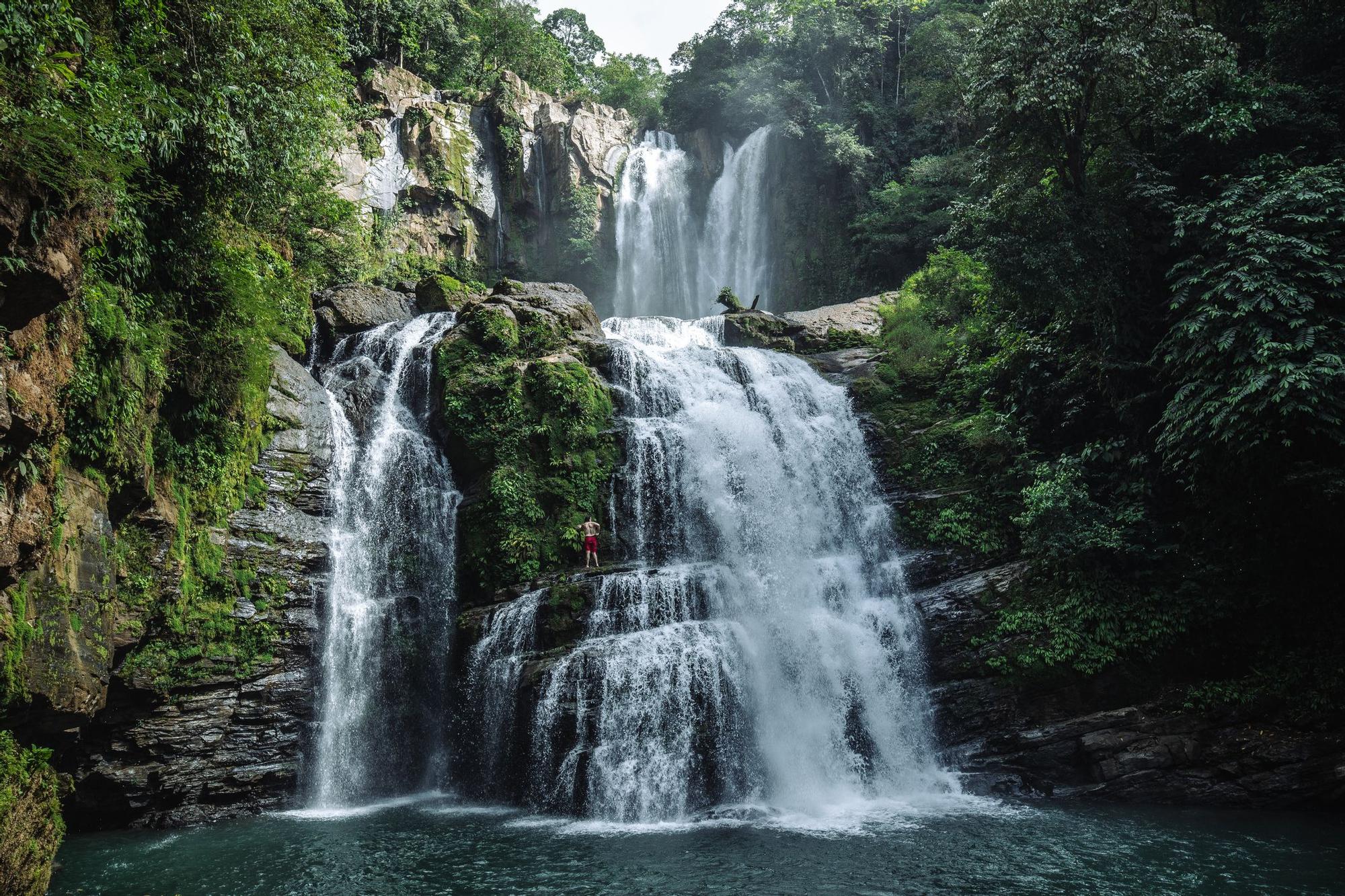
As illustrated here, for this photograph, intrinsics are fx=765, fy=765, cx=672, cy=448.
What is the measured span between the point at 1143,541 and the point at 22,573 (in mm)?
15182

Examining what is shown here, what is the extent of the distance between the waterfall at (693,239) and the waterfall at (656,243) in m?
0.03

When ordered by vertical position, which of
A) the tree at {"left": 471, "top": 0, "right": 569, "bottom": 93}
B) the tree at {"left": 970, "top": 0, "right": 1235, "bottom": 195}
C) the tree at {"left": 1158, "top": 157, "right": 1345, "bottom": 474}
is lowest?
the tree at {"left": 1158, "top": 157, "right": 1345, "bottom": 474}

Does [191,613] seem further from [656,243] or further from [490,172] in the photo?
[656,243]

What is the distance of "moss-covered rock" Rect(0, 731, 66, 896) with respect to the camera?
709 centimetres

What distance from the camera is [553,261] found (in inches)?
1325

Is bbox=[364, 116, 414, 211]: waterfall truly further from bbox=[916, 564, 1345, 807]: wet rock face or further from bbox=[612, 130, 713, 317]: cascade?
bbox=[916, 564, 1345, 807]: wet rock face

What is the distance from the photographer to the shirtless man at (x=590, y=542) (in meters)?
14.9

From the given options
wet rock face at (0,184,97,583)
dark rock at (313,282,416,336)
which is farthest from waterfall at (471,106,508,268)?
wet rock face at (0,184,97,583)

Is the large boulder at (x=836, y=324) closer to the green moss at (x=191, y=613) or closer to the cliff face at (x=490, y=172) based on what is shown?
the cliff face at (x=490, y=172)

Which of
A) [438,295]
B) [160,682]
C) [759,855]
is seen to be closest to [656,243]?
[438,295]

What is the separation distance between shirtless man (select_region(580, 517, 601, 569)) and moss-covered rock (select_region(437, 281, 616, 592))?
237 millimetres

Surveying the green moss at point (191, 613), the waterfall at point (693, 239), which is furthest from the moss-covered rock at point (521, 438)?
the waterfall at point (693, 239)

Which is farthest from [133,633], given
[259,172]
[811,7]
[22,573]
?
[811,7]

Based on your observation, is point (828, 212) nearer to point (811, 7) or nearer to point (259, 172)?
point (811, 7)
